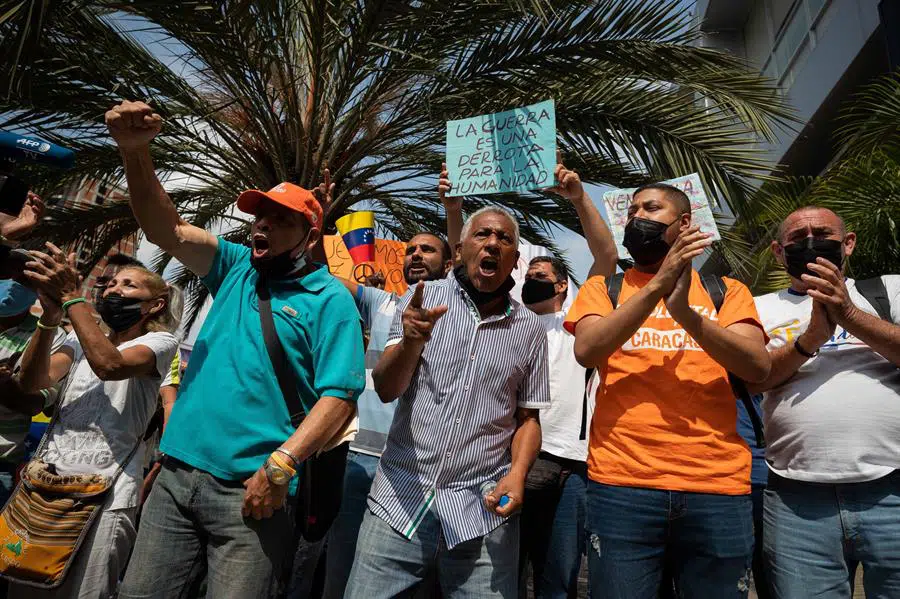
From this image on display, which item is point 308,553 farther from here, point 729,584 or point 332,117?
point 332,117

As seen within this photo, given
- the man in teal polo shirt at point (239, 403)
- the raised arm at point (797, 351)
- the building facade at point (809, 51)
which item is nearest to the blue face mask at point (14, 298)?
the man in teal polo shirt at point (239, 403)

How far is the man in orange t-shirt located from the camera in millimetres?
2232

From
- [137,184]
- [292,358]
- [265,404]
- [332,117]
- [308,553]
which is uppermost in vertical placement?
[332,117]

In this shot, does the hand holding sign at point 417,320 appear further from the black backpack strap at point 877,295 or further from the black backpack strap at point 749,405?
the black backpack strap at point 877,295

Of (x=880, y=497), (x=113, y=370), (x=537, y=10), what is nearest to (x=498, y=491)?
(x=880, y=497)

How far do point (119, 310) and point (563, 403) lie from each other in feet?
6.94

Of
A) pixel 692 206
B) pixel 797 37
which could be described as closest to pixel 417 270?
pixel 692 206

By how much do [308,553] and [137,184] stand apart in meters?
2.04

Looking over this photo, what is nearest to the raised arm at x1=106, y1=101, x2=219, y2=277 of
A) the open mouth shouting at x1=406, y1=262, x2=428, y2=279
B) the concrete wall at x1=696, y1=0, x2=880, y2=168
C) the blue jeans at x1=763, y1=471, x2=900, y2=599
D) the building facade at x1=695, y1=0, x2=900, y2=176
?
the open mouth shouting at x1=406, y1=262, x2=428, y2=279

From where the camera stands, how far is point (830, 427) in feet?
8.45

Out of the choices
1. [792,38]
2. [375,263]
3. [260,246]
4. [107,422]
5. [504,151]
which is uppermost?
[792,38]

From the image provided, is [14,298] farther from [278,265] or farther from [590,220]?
[590,220]

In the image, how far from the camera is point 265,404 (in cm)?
220

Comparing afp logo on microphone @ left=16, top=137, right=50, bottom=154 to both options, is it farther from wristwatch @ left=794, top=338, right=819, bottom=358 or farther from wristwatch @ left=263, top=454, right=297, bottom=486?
wristwatch @ left=794, top=338, right=819, bottom=358
